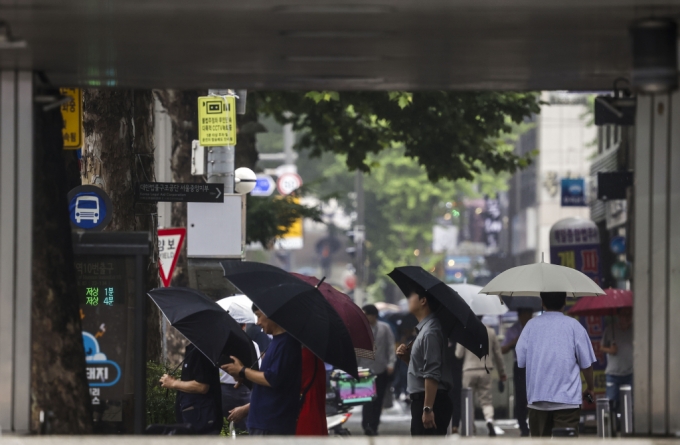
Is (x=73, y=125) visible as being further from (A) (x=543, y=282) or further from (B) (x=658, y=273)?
(B) (x=658, y=273)

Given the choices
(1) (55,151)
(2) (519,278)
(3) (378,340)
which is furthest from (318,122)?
(1) (55,151)

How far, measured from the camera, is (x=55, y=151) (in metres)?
7.39

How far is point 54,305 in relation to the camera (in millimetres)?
7379

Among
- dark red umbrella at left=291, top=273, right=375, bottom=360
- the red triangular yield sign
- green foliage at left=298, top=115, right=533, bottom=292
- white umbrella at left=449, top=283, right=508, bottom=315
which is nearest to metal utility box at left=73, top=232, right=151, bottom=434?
dark red umbrella at left=291, top=273, right=375, bottom=360

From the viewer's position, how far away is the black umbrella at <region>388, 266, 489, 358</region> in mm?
9664

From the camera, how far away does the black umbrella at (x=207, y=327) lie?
872cm

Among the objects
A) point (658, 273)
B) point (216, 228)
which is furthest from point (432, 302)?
point (216, 228)

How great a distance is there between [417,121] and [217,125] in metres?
4.48

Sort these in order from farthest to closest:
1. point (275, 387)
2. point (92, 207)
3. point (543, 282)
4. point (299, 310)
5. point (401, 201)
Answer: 1. point (401, 201)
2. point (92, 207)
3. point (543, 282)
4. point (299, 310)
5. point (275, 387)

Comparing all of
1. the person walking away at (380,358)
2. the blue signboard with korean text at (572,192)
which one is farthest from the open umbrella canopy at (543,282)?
the blue signboard with korean text at (572,192)

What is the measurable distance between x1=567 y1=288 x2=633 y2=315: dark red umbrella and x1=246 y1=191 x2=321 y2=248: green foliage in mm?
8783

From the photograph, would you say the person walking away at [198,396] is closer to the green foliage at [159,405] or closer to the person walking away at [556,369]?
the green foliage at [159,405]

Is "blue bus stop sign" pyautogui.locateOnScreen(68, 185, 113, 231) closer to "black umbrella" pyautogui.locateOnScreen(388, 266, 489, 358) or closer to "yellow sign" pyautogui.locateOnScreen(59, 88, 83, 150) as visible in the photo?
"yellow sign" pyautogui.locateOnScreen(59, 88, 83, 150)

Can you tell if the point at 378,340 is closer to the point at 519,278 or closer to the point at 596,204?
the point at 519,278
